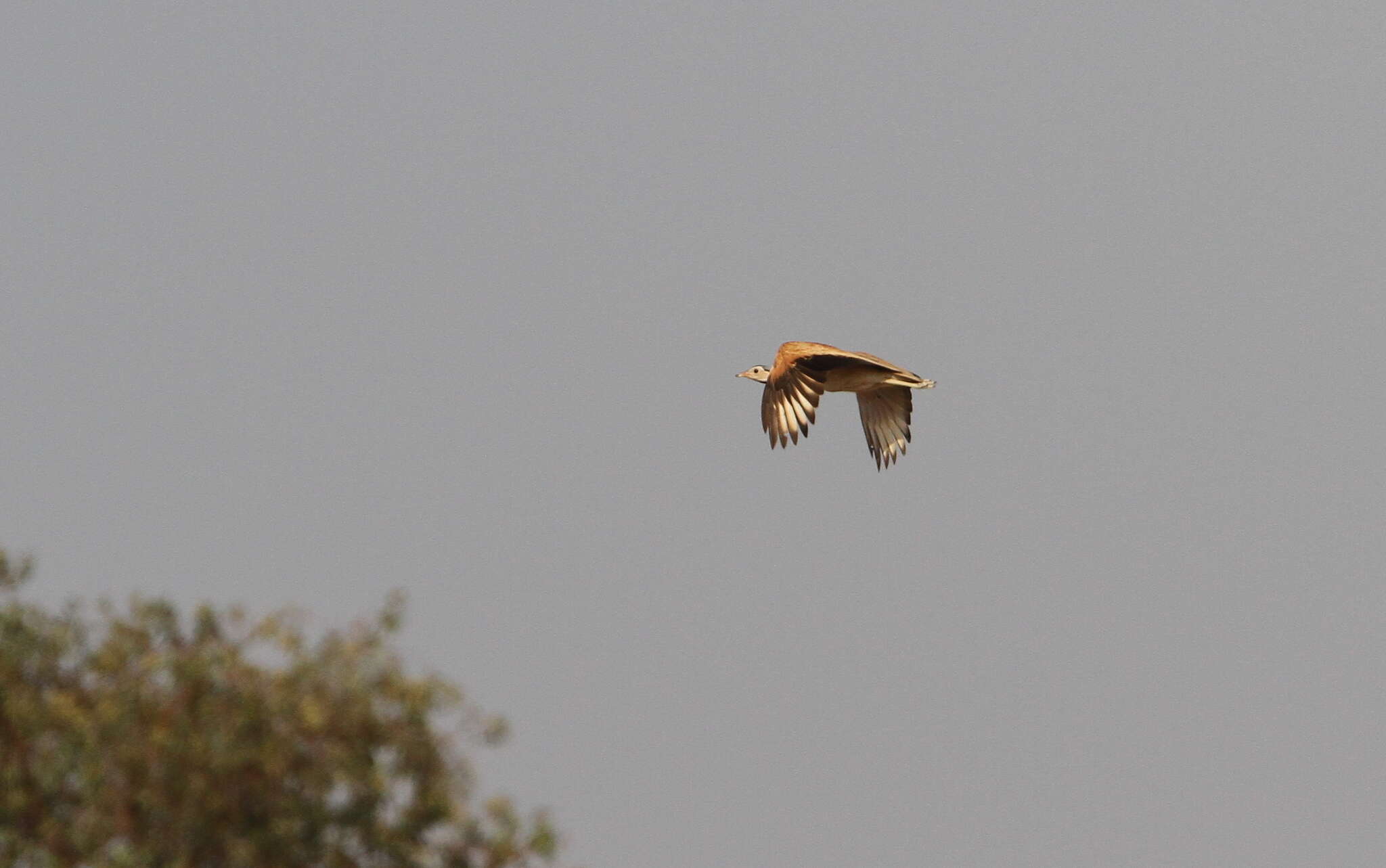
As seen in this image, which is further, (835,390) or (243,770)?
(835,390)

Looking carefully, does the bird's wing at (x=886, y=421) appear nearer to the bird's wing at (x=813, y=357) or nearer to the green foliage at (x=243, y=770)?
the bird's wing at (x=813, y=357)

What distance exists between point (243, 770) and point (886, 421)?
13162 mm

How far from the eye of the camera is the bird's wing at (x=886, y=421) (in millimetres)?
29234

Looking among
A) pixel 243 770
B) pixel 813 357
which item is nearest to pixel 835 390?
pixel 813 357

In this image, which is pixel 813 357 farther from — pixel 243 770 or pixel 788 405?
pixel 243 770

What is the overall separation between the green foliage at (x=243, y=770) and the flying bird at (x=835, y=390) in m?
6.99

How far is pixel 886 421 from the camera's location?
29.3 metres

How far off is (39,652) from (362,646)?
3.83 m

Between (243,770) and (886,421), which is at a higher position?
(886,421)

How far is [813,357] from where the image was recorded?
25.7 m

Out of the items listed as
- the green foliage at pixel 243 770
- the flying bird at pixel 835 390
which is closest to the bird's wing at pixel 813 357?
the flying bird at pixel 835 390

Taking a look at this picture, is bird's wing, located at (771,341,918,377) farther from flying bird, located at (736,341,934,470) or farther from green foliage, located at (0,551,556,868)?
green foliage, located at (0,551,556,868)

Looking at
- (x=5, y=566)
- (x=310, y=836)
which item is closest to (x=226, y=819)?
(x=310, y=836)

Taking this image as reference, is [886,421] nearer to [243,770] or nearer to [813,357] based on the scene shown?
[813,357]
